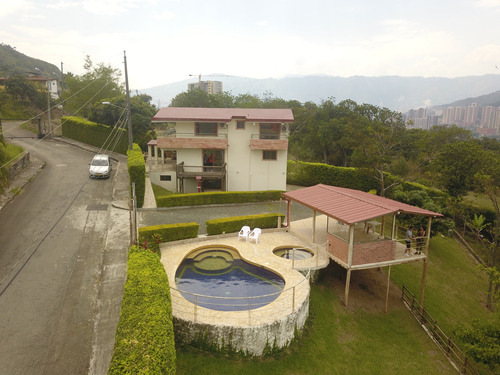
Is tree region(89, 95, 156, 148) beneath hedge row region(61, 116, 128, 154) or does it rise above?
above

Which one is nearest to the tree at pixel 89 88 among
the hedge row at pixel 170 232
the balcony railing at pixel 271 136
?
the balcony railing at pixel 271 136

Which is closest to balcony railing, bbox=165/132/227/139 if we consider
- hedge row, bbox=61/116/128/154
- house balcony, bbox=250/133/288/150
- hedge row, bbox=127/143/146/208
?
house balcony, bbox=250/133/288/150

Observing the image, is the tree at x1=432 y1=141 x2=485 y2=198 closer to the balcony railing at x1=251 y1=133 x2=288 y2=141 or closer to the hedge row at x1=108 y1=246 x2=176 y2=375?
the balcony railing at x1=251 y1=133 x2=288 y2=141

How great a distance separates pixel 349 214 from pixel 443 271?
1247 centimetres

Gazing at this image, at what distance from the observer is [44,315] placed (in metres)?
14.0

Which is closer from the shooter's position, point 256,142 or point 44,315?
point 44,315

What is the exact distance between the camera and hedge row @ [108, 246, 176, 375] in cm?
919

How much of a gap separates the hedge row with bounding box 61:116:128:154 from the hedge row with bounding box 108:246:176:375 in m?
36.0

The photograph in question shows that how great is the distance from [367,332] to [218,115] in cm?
2451

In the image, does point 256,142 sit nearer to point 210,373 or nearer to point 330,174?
point 330,174

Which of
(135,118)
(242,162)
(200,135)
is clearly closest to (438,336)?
(242,162)

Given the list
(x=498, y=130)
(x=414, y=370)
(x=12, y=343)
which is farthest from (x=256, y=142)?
(x=498, y=130)

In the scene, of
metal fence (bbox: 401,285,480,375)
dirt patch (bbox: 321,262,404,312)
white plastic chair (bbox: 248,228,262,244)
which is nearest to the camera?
metal fence (bbox: 401,285,480,375)

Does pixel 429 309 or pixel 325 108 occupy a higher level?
pixel 325 108
